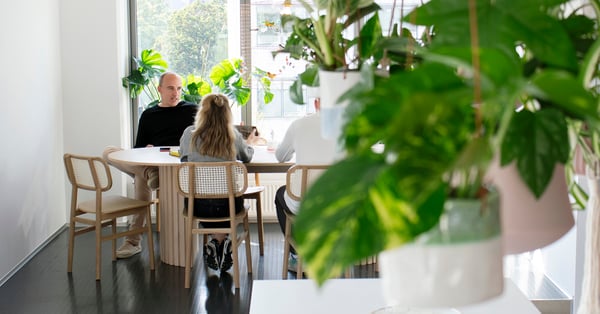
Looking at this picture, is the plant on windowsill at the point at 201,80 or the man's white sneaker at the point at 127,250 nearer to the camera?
the man's white sneaker at the point at 127,250

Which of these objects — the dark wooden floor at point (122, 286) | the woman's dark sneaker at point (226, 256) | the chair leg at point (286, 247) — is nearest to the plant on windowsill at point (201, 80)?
the dark wooden floor at point (122, 286)

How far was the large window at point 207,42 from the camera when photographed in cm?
671

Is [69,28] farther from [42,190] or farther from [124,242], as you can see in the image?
[124,242]

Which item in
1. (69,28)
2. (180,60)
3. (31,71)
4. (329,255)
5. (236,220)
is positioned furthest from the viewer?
(180,60)

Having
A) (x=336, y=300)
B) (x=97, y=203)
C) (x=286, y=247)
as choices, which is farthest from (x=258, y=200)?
(x=336, y=300)

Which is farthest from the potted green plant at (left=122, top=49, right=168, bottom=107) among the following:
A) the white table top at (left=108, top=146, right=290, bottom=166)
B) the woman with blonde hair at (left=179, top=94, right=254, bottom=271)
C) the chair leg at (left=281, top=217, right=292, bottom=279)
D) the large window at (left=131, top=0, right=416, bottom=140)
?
the chair leg at (left=281, top=217, right=292, bottom=279)

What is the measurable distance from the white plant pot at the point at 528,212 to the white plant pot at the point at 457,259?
312mm

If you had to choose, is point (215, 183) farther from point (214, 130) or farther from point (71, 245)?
point (71, 245)

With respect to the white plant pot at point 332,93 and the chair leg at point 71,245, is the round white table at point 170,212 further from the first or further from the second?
the white plant pot at point 332,93

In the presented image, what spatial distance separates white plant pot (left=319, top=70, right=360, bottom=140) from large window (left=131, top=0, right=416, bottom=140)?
5.33 m

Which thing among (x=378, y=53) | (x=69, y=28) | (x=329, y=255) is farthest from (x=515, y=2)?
(x=69, y=28)

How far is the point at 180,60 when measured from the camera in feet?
22.3

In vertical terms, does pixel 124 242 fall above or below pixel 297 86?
below

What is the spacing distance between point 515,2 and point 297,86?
0.84 m
